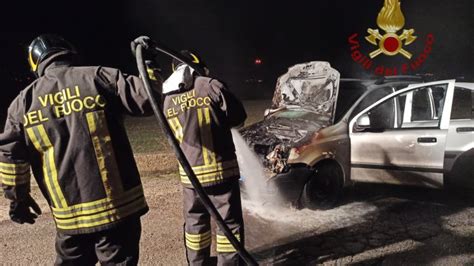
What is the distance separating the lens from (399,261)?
3.91 meters

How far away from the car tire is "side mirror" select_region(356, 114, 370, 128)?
0.61 meters

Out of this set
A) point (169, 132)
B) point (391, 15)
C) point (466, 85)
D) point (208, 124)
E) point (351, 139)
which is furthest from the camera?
point (391, 15)

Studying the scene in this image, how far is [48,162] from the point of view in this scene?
2562 mm

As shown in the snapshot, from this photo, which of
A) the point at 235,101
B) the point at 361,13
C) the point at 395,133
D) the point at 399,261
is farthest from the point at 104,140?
the point at 361,13

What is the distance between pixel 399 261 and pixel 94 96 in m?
2.94

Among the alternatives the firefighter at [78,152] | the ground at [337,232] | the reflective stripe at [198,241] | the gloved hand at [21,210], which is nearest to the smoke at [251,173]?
the ground at [337,232]

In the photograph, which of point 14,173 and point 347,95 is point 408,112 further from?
point 14,173

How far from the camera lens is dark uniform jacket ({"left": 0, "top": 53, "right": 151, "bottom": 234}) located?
2512 mm

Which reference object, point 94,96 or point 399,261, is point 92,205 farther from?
point 399,261

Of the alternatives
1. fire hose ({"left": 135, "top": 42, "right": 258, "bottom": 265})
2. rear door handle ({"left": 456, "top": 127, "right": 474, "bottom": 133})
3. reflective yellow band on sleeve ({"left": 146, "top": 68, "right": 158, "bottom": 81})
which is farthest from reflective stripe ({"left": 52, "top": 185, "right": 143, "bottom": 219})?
rear door handle ({"left": 456, "top": 127, "right": 474, "bottom": 133})

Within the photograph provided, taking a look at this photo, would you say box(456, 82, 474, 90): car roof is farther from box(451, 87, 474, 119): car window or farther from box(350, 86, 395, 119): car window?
box(350, 86, 395, 119): car window

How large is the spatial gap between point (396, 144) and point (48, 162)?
13.5ft

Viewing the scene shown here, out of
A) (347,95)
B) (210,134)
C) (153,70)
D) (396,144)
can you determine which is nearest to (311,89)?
(347,95)

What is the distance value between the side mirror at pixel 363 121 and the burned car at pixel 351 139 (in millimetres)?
12
